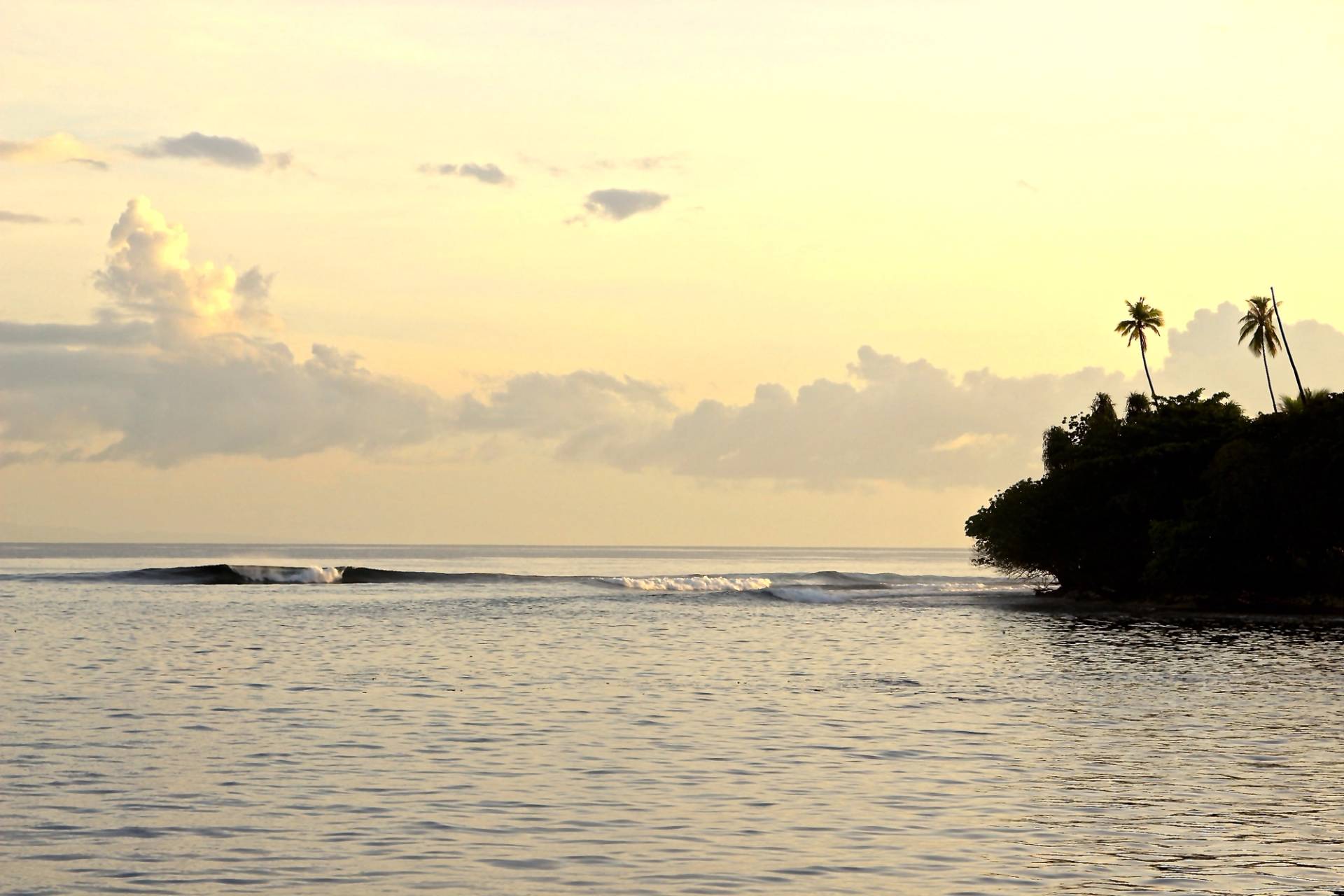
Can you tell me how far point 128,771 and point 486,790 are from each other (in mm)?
6590

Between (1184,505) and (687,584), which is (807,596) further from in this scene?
(1184,505)

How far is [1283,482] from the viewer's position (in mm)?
82875

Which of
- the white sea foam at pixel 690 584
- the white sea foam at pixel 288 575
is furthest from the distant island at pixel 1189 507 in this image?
the white sea foam at pixel 288 575

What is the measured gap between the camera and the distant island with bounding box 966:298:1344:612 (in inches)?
3278

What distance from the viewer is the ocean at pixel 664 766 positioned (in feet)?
57.7

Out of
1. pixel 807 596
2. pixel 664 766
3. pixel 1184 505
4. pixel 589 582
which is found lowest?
pixel 807 596

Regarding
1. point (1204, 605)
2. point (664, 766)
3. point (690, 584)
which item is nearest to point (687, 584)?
point (690, 584)

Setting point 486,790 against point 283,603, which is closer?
point 486,790

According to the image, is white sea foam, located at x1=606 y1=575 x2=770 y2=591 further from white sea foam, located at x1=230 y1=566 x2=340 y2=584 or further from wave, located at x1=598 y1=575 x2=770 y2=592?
white sea foam, located at x1=230 y1=566 x2=340 y2=584

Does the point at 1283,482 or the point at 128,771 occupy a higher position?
the point at 1283,482

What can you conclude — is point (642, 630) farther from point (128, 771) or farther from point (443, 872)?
point (443, 872)

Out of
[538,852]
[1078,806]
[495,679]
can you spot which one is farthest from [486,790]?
[495,679]

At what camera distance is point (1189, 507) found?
295 feet

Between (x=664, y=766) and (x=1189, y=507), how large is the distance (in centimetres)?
7303
